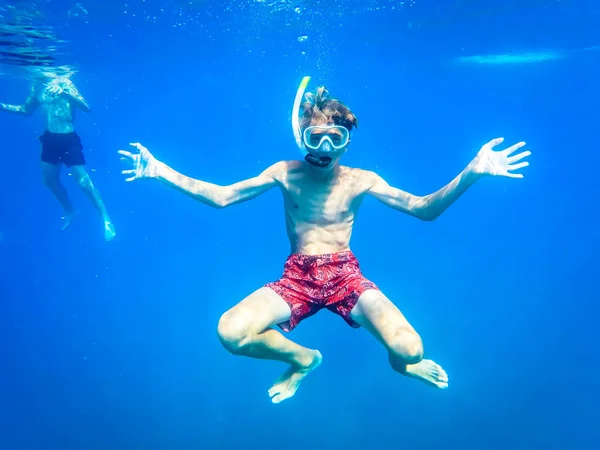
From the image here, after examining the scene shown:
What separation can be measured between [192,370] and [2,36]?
1056cm

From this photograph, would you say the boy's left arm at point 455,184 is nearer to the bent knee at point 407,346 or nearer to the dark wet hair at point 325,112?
the dark wet hair at point 325,112

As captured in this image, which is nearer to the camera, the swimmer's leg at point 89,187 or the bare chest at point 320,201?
the bare chest at point 320,201

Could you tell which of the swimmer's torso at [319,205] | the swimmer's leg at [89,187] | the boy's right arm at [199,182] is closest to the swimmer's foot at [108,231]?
the swimmer's leg at [89,187]

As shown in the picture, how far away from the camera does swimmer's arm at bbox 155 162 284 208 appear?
4691mm

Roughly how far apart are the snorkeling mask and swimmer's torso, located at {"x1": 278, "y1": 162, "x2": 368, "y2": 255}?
1.26 feet

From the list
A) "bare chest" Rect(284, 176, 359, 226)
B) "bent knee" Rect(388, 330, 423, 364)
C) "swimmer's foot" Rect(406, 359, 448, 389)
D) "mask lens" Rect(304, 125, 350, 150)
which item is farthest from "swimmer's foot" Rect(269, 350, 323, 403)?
"mask lens" Rect(304, 125, 350, 150)

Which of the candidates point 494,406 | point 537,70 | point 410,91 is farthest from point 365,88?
point 494,406

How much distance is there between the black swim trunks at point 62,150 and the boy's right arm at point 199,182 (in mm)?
7486

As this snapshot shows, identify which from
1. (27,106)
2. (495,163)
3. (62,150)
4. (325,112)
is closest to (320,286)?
(325,112)

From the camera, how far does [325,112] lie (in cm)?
468

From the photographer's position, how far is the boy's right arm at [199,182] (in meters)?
4.67

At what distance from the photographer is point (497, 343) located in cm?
1395

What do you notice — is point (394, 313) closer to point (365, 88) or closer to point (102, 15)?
point (102, 15)

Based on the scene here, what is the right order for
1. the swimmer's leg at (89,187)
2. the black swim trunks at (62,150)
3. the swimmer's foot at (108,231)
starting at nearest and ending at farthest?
the black swim trunks at (62,150) < the swimmer's leg at (89,187) < the swimmer's foot at (108,231)
